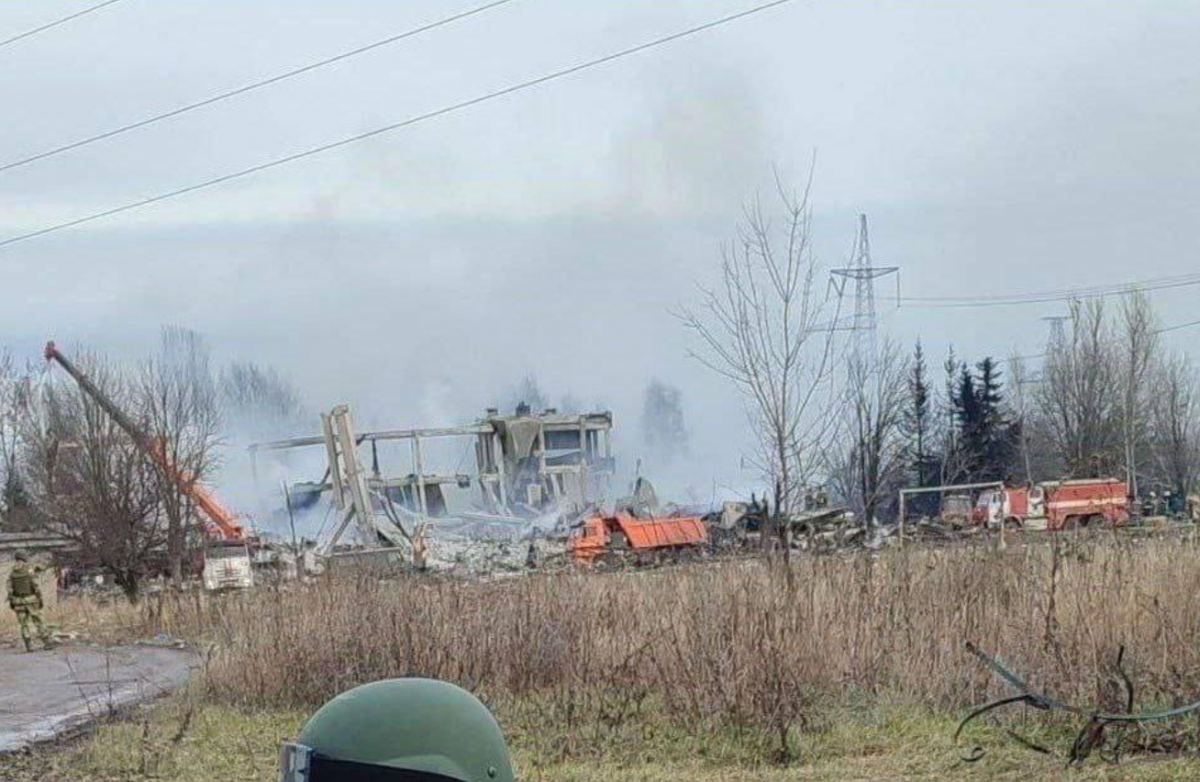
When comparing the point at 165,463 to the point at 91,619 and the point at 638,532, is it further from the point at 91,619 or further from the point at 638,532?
the point at 638,532

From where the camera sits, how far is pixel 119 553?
1268 inches

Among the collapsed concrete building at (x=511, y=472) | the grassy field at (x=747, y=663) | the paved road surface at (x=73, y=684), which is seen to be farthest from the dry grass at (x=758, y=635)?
the collapsed concrete building at (x=511, y=472)

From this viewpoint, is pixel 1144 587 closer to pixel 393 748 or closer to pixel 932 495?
pixel 393 748

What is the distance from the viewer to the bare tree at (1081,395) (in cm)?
4584

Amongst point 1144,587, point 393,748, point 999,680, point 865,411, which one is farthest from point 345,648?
point 393,748

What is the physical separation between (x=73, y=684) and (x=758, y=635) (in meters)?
11.3

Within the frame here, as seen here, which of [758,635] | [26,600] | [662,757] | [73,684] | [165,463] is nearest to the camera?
[662,757]

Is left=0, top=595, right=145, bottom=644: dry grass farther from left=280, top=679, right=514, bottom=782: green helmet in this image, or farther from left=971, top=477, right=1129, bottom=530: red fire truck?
left=280, top=679, right=514, bottom=782: green helmet

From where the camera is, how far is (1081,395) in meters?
46.4

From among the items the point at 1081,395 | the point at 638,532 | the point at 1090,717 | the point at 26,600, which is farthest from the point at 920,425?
the point at 1090,717

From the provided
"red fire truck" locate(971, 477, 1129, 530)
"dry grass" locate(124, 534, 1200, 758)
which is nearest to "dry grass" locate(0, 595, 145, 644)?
"dry grass" locate(124, 534, 1200, 758)

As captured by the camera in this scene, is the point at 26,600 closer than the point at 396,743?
No

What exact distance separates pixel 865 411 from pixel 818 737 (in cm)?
949

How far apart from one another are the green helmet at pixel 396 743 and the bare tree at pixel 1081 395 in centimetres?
4217
